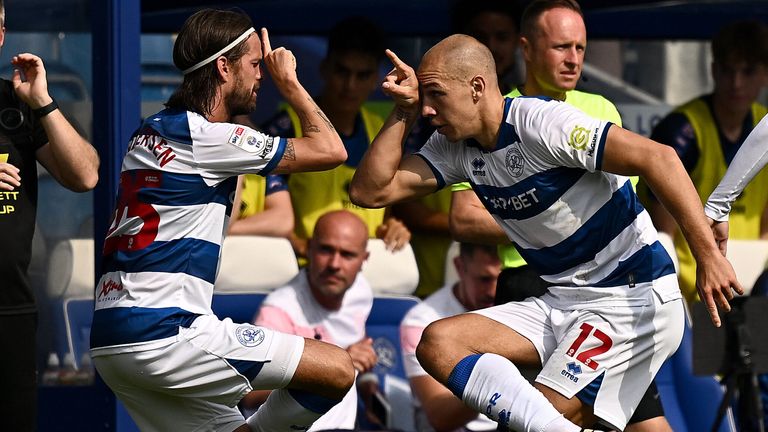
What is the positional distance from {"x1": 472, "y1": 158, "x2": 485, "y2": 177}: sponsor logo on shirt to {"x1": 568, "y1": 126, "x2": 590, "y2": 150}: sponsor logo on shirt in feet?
1.37

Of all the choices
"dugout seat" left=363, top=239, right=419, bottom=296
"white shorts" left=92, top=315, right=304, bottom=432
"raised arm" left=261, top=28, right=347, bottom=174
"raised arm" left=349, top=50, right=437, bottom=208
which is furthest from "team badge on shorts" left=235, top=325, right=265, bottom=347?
"dugout seat" left=363, top=239, right=419, bottom=296

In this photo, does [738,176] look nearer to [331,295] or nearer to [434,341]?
[434,341]

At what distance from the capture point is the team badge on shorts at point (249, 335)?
16.3 ft

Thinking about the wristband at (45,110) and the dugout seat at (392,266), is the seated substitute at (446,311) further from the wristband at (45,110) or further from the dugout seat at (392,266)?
the wristband at (45,110)

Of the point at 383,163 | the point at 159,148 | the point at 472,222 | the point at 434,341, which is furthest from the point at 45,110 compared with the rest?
the point at 472,222

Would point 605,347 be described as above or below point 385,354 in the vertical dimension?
above

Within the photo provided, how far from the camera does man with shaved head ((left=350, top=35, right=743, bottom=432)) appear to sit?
16.6ft

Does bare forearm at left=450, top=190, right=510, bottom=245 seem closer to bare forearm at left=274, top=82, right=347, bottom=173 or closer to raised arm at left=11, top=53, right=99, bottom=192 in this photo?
bare forearm at left=274, top=82, right=347, bottom=173

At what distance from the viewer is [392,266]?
7.42 meters

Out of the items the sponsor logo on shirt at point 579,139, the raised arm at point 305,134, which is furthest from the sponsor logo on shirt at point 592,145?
the raised arm at point 305,134

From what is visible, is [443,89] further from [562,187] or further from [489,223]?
[489,223]

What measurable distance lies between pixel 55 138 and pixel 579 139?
1910 millimetres

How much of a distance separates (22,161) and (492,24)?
2952 mm

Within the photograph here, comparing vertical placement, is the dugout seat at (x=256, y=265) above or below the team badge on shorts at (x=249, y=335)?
below
